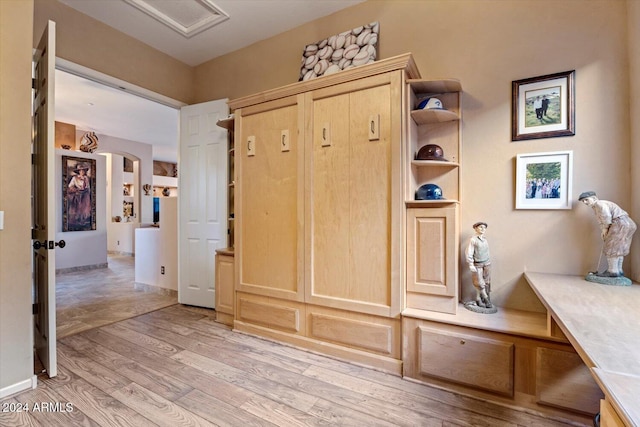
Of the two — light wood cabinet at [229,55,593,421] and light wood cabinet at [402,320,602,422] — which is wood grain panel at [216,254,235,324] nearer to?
light wood cabinet at [229,55,593,421]

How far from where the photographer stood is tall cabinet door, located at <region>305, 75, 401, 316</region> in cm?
202

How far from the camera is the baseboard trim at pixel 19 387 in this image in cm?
174

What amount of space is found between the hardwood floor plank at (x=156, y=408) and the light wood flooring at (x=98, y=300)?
1.42 metres

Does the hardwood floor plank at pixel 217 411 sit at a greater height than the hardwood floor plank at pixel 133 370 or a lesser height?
lesser

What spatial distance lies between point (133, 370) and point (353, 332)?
1.63m

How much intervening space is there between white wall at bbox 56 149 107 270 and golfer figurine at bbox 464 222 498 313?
6.79 m

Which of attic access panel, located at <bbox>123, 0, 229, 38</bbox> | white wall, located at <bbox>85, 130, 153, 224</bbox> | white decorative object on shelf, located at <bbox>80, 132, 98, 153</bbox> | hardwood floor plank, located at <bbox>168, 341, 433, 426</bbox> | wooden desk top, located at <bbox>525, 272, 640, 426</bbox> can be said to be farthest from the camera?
white wall, located at <bbox>85, 130, 153, 224</bbox>

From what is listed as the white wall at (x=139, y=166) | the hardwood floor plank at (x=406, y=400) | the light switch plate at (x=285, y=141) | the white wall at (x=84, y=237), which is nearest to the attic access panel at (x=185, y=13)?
the light switch plate at (x=285, y=141)

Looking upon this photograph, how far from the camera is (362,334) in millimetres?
2115

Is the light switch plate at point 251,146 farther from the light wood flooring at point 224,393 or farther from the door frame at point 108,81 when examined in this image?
the light wood flooring at point 224,393

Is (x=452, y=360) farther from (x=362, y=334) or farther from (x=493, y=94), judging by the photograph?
(x=493, y=94)

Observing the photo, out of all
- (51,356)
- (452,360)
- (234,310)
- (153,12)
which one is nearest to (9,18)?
(153,12)

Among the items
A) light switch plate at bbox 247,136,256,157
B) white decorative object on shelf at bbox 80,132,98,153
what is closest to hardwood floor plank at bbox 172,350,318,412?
light switch plate at bbox 247,136,256,157

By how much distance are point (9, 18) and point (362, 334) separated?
3.10 meters
